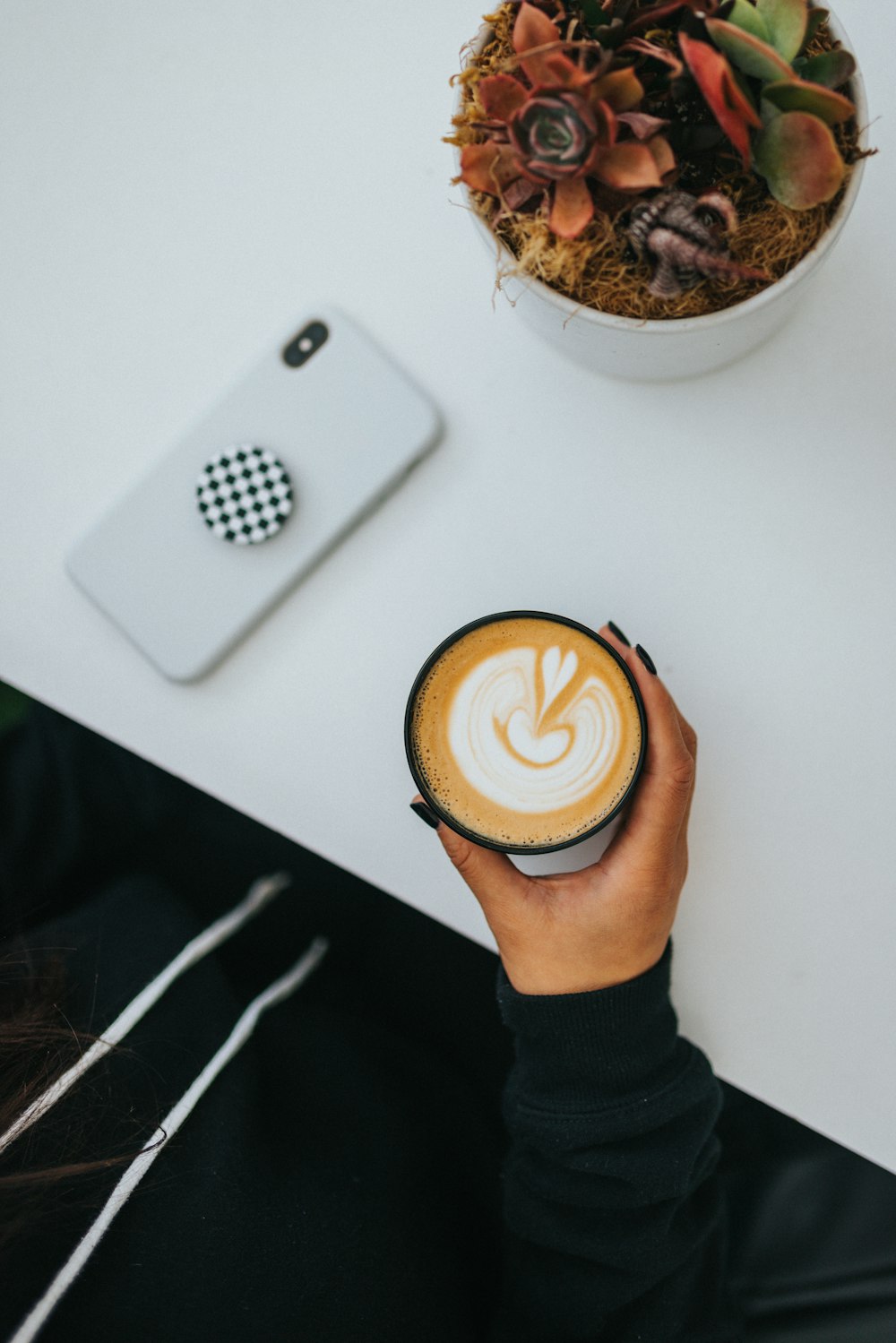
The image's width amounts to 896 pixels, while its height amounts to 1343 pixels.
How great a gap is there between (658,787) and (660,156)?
37 centimetres

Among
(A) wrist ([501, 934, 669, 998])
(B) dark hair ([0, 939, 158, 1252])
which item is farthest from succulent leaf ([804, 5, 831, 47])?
(B) dark hair ([0, 939, 158, 1252])

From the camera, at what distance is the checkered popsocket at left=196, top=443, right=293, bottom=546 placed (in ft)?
2.25

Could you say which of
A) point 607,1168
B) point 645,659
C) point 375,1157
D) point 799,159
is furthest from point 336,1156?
point 799,159

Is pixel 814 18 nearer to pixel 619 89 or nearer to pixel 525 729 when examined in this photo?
pixel 619 89

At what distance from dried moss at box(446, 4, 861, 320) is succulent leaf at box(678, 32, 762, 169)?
0.23 feet

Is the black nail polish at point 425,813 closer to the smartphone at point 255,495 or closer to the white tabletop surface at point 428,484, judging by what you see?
the white tabletop surface at point 428,484

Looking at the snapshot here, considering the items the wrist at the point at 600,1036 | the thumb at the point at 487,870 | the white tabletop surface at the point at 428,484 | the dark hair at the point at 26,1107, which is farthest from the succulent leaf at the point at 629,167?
the dark hair at the point at 26,1107

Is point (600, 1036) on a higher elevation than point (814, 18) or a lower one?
lower

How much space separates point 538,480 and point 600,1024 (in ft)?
1.37

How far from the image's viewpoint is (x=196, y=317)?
2.35 feet

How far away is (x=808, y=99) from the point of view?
0.40 m

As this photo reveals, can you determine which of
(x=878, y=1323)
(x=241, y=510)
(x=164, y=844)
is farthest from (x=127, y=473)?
(x=878, y=1323)

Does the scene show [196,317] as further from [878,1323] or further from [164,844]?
[878,1323]

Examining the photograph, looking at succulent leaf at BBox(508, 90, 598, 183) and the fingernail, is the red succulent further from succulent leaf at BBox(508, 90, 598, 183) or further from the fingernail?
the fingernail
